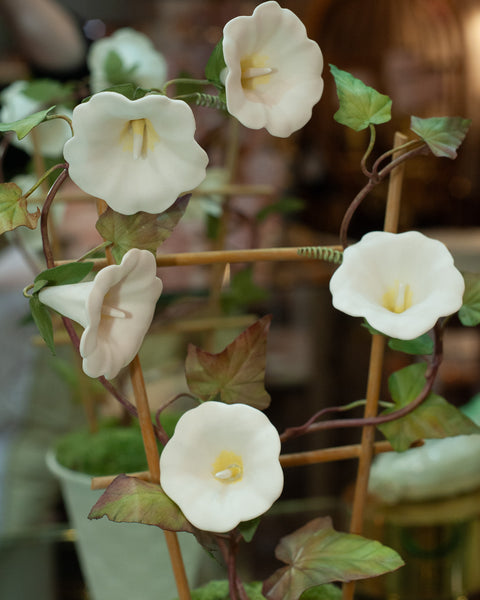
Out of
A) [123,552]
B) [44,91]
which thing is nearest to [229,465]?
[123,552]

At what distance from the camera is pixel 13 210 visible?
1.09 ft

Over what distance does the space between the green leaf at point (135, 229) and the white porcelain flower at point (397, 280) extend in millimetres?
86

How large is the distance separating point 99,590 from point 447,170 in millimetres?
2494

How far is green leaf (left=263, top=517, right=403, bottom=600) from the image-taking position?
1.11 feet

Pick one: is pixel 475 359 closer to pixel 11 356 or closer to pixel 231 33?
pixel 11 356

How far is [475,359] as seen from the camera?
2.45 metres

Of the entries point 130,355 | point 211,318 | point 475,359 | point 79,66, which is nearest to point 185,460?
point 130,355

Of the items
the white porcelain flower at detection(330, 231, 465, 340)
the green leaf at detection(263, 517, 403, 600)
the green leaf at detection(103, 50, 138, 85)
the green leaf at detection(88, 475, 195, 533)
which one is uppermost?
the white porcelain flower at detection(330, 231, 465, 340)

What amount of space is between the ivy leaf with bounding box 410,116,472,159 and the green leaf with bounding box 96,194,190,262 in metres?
Answer: 0.13

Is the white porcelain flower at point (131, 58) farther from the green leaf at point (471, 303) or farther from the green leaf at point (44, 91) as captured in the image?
the green leaf at point (471, 303)

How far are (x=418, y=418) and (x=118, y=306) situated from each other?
0.17 m

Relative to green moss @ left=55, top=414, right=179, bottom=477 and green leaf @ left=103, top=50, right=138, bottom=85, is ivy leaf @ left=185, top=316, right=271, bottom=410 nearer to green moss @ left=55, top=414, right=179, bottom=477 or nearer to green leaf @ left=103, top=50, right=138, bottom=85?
green moss @ left=55, top=414, right=179, bottom=477

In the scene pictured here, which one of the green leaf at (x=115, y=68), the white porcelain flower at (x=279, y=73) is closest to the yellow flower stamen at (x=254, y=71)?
the white porcelain flower at (x=279, y=73)

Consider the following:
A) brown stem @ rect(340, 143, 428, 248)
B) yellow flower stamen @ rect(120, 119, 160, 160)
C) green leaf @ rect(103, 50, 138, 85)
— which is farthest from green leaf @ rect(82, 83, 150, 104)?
green leaf @ rect(103, 50, 138, 85)
